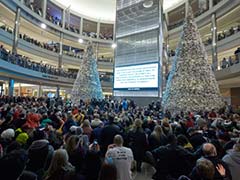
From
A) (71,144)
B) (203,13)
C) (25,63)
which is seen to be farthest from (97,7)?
(71,144)

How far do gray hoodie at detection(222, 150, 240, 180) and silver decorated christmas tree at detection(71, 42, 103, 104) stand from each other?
54.5 ft

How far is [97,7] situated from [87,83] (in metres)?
20.9

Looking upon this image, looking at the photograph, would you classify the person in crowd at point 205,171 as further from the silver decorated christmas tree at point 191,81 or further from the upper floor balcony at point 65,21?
the upper floor balcony at point 65,21

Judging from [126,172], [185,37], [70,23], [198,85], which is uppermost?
[70,23]

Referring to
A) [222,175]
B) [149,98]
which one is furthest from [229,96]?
[222,175]

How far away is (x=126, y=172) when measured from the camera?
11.1 ft

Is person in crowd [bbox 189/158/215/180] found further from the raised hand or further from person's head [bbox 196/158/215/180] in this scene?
the raised hand

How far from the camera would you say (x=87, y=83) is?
1962cm

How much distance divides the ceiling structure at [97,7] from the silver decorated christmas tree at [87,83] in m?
17.2

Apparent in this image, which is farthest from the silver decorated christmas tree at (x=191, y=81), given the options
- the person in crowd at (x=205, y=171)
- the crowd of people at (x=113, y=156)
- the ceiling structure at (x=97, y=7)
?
the ceiling structure at (x=97, y=7)

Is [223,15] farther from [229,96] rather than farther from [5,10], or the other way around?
[5,10]

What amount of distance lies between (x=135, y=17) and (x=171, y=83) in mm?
11245

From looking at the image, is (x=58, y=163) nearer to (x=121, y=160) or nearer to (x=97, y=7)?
(x=121, y=160)

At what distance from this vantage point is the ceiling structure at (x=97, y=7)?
3331 centimetres
